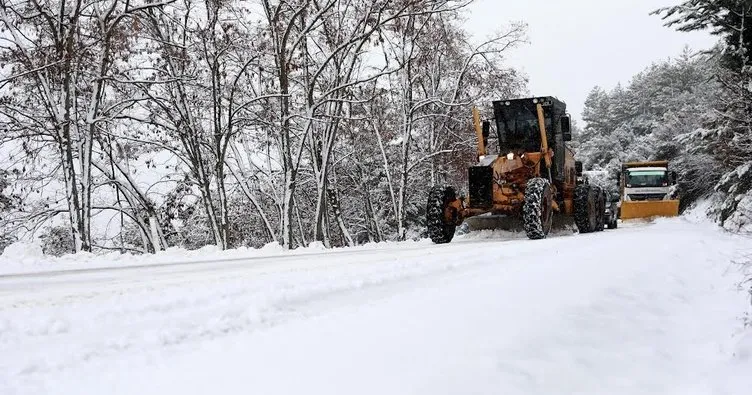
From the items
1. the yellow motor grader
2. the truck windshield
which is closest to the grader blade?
the yellow motor grader

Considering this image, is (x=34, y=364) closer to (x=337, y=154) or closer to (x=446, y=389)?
(x=446, y=389)

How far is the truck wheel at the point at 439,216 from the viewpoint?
1080cm

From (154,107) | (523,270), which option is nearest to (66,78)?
(154,107)

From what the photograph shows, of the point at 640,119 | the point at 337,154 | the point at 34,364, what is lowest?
the point at 34,364

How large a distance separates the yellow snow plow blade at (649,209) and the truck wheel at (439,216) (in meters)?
14.0

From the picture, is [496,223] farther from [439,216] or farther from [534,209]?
[534,209]

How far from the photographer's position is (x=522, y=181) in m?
11.4

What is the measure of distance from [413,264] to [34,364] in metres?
3.83

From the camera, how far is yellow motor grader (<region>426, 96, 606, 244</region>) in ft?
35.1

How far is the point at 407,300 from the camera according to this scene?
402 centimetres

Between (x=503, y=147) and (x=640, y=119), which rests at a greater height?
(x=640, y=119)

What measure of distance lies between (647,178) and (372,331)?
934 inches

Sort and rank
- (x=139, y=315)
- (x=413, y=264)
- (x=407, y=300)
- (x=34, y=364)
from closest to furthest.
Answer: (x=34, y=364) → (x=139, y=315) → (x=407, y=300) → (x=413, y=264)

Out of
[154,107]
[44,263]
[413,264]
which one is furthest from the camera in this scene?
[154,107]
